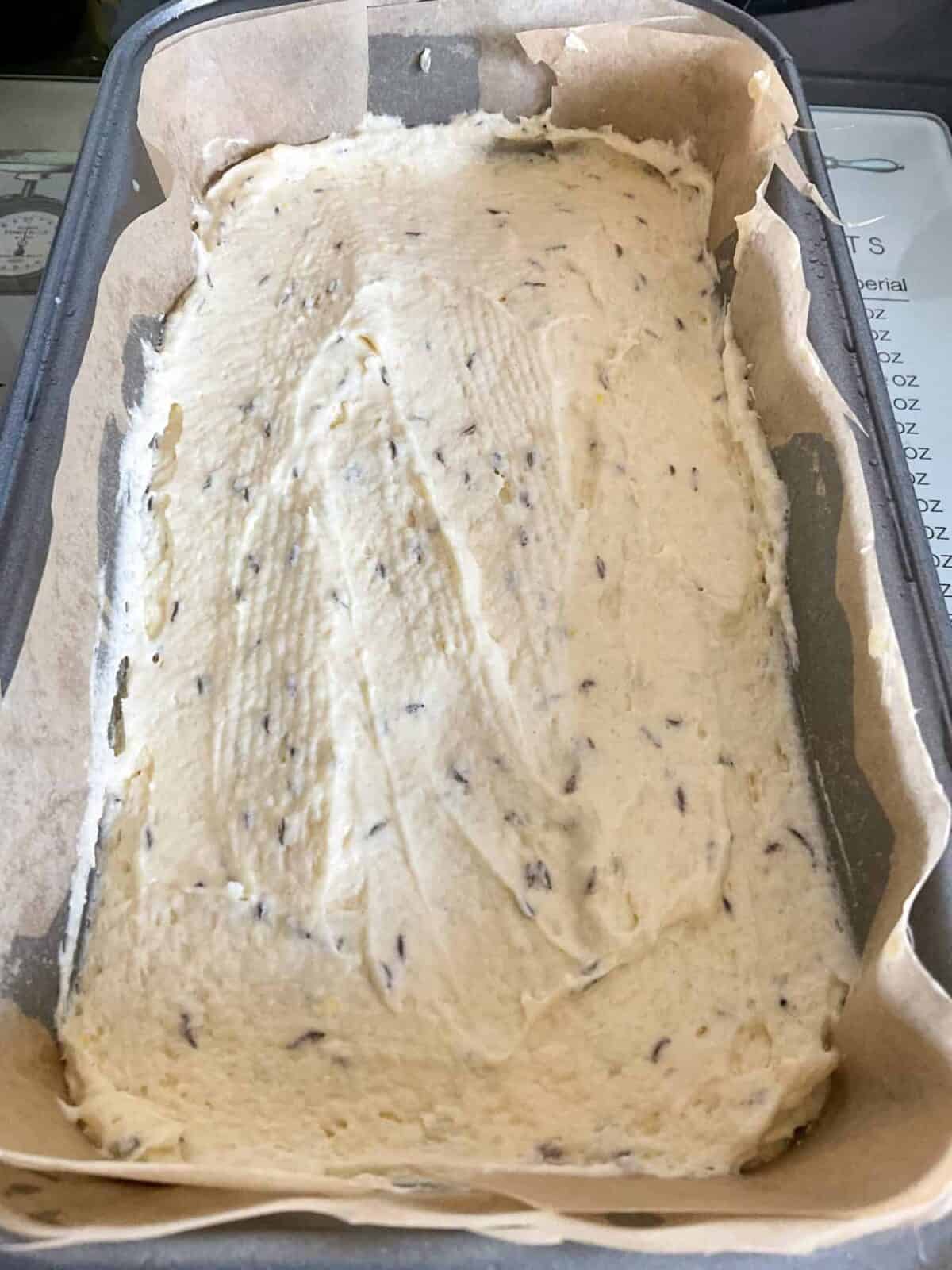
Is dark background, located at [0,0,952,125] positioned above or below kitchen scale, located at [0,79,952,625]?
above

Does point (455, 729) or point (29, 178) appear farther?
point (29, 178)

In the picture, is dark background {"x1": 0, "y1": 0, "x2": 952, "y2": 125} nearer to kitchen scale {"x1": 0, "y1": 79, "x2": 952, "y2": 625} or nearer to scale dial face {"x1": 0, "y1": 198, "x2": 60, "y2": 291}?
kitchen scale {"x1": 0, "y1": 79, "x2": 952, "y2": 625}

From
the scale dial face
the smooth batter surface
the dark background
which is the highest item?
the dark background

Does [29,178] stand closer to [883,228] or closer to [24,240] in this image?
[24,240]

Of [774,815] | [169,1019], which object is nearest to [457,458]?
[774,815]

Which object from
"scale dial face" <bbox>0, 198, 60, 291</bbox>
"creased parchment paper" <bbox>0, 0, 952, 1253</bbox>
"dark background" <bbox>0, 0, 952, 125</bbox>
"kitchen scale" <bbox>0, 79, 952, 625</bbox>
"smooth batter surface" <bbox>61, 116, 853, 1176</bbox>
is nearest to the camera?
"creased parchment paper" <bbox>0, 0, 952, 1253</bbox>

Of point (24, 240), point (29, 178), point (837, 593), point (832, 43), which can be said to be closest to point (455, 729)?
point (837, 593)

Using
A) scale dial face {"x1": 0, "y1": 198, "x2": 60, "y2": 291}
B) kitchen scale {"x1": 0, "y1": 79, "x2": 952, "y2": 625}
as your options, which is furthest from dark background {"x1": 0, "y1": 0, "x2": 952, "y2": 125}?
scale dial face {"x1": 0, "y1": 198, "x2": 60, "y2": 291}
